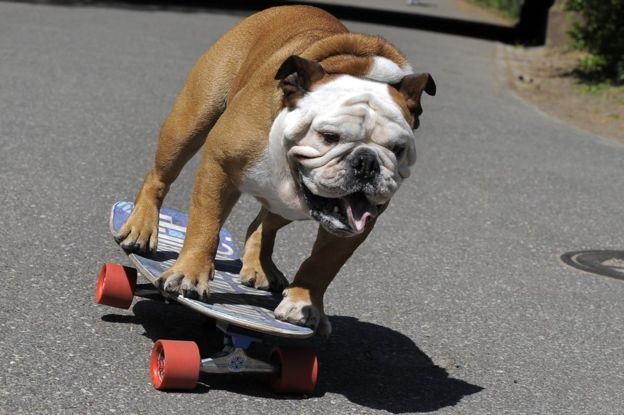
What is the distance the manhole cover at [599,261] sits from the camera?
7.80 m

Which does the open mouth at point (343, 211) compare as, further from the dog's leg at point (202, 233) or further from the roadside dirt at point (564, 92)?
the roadside dirt at point (564, 92)

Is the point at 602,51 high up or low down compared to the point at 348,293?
down

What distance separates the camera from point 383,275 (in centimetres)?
704

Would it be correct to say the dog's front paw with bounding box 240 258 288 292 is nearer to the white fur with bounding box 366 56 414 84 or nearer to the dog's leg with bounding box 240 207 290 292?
the dog's leg with bounding box 240 207 290 292

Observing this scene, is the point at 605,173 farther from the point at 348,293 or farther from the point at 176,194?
the point at 348,293

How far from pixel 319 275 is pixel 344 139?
754mm

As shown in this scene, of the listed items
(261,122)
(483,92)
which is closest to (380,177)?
(261,122)

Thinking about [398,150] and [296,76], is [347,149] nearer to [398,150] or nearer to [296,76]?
[398,150]

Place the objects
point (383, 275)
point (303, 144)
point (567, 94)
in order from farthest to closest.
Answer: point (567, 94), point (383, 275), point (303, 144)

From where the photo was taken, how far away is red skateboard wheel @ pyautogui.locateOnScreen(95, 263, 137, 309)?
17.9 feet

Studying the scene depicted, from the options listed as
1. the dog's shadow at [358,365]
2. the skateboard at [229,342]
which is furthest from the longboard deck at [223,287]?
the dog's shadow at [358,365]

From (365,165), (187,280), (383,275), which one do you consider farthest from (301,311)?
(383,275)

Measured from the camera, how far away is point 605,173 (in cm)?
1139

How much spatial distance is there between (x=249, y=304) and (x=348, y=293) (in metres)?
1.49
